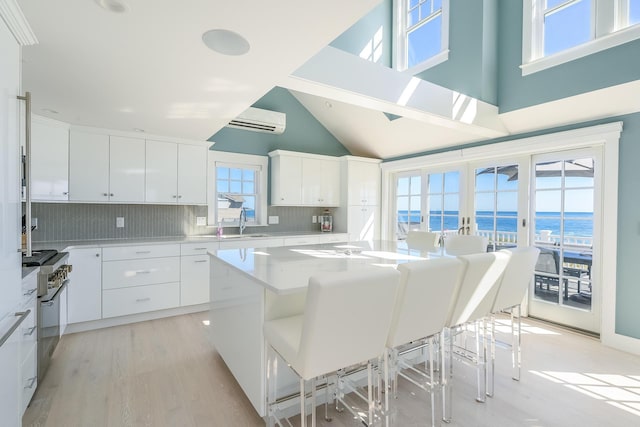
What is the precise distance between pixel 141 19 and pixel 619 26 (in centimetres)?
363

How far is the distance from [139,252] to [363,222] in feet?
10.8

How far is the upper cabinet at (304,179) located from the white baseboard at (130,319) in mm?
1867

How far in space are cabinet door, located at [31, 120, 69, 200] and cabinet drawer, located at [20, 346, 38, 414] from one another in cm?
176

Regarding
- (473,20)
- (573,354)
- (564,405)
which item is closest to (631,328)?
(573,354)

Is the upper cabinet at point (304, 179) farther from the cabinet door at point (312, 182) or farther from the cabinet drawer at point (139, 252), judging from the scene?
the cabinet drawer at point (139, 252)

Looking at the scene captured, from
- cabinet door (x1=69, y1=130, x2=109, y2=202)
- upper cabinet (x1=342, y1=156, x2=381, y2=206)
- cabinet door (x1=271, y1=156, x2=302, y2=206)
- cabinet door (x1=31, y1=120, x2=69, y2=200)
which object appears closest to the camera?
cabinet door (x1=31, y1=120, x2=69, y2=200)

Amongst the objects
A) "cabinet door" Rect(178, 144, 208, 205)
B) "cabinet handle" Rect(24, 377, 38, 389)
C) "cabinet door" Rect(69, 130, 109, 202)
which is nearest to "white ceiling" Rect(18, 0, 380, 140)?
"cabinet door" Rect(69, 130, 109, 202)

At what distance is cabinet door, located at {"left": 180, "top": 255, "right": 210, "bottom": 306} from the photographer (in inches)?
138

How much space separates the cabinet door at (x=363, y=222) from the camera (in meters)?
4.96

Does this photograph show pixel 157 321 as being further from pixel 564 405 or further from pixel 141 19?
pixel 564 405

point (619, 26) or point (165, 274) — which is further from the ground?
point (619, 26)

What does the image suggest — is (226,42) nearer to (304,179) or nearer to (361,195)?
(304,179)

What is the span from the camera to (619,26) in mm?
2502

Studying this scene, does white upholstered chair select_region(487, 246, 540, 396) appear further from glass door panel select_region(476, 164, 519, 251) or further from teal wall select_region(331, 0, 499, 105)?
teal wall select_region(331, 0, 499, 105)
